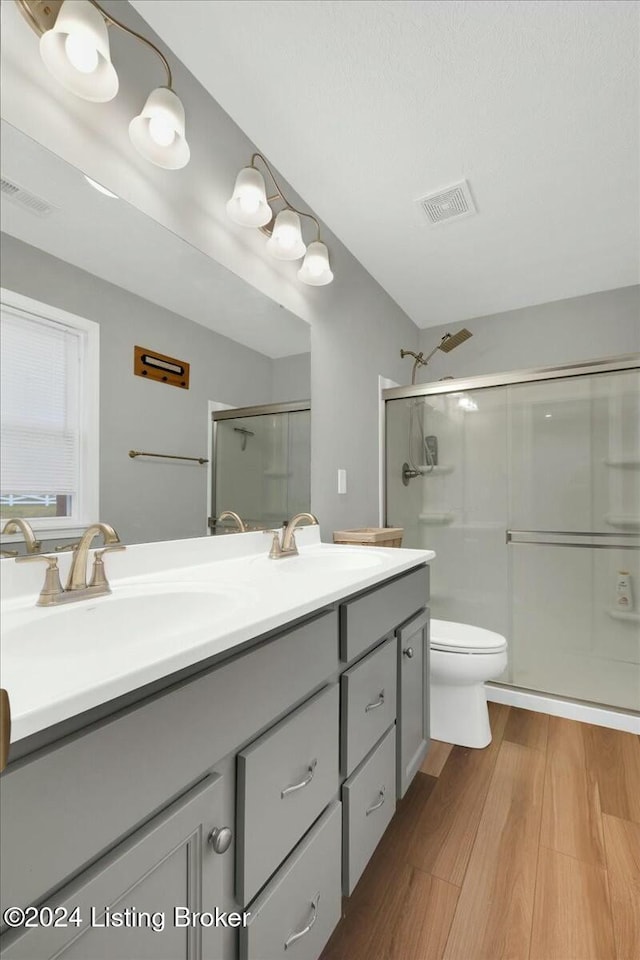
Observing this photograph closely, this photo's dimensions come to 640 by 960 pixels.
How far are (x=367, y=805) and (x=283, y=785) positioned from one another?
45 cm

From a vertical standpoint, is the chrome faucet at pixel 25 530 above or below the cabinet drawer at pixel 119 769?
above

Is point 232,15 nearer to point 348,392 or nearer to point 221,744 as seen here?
point 348,392

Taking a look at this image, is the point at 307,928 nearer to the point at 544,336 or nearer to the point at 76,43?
the point at 76,43

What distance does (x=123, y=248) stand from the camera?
3.68ft

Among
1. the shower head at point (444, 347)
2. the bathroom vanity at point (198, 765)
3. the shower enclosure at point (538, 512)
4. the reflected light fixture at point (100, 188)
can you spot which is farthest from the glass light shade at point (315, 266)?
the shower head at point (444, 347)

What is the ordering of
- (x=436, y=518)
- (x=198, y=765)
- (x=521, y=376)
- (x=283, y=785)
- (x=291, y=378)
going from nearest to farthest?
(x=198, y=765) < (x=283, y=785) < (x=291, y=378) < (x=521, y=376) < (x=436, y=518)

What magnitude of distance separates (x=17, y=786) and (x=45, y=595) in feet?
1.57

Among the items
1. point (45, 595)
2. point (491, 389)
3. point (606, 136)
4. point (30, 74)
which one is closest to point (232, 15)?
point (30, 74)

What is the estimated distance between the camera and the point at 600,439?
2223 mm

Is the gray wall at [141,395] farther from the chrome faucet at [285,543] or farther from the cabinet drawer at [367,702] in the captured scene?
the cabinet drawer at [367,702]

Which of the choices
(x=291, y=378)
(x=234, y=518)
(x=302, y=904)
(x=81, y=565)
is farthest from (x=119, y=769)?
(x=291, y=378)

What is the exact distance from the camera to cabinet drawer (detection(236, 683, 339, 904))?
0.71m

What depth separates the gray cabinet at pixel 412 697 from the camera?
1331 mm

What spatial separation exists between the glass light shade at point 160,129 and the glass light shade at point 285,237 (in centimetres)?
49
